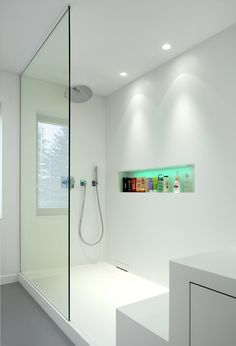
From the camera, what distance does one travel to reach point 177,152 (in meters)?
2.66

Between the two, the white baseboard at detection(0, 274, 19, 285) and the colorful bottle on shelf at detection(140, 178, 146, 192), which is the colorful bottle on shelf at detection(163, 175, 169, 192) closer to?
the colorful bottle on shelf at detection(140, 178, 146, 192)

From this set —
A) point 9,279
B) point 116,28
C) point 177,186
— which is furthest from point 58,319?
point 116,28

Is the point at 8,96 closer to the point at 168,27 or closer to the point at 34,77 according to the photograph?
the point at 34,77

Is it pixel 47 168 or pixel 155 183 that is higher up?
pixel 47 168

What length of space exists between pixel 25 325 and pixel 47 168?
1317 millimetres

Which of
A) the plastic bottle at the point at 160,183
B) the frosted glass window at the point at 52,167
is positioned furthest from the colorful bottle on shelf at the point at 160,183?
the frosted glass window at the point at 52,167

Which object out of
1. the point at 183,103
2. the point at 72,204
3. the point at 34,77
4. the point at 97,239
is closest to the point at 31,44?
the point at 34,77

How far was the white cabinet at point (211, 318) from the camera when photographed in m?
1.08

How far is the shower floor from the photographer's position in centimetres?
199

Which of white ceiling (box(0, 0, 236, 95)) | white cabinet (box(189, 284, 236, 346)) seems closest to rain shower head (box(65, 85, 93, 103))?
white ceiling (box(0, 0, 236, 95))

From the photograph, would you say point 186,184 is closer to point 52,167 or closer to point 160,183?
point 160,183

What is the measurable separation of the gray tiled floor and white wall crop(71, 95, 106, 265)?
106 cm

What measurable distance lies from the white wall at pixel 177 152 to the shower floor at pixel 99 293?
194mm

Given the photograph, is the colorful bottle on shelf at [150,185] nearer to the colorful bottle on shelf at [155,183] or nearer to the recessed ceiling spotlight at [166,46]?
the colorful bottle on shelf at [155,183]
